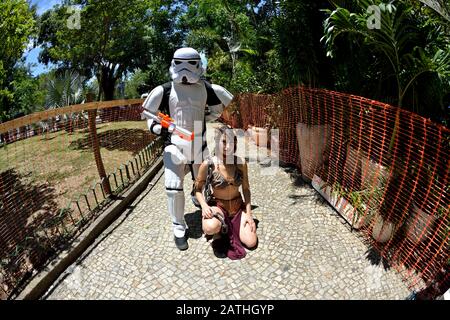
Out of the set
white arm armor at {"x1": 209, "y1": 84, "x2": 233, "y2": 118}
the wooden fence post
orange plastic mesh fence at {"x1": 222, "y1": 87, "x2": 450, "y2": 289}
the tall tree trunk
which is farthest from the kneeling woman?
the tall tree trunk

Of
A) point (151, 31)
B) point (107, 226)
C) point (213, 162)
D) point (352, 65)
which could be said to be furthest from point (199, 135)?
point (151, 31)

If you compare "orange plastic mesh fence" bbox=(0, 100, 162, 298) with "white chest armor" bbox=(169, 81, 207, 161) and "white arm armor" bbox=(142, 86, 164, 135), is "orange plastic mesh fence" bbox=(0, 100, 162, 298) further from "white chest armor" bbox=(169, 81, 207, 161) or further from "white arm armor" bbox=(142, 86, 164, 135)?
"white chest armor" bbox=(169, 81, 207, 161)

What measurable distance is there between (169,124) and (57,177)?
3843 mm

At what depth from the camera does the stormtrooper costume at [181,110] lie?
3432 mm

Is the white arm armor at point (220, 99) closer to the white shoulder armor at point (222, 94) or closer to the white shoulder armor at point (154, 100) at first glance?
the white shoulder armor at point (222, 94)

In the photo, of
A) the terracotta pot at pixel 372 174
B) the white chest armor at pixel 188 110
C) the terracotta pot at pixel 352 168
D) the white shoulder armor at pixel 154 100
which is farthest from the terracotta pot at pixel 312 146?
the white shoulder armor at pixel 154 100

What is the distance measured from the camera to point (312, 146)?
502 centimetres

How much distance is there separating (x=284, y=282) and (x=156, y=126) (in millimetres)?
2018

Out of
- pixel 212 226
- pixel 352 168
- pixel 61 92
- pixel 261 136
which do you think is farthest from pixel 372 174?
pixel 61 92

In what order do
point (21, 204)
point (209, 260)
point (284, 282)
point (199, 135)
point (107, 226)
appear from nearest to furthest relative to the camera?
1. point (284, 282)
2. point (209, 260)
3. point (199, 135)
4. point (107, 226)
5. point (21, 204)

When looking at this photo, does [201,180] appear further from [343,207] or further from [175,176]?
[343,207]

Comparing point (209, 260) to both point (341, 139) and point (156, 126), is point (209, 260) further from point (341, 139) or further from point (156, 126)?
point (341, 139)

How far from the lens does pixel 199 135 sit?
3719mm

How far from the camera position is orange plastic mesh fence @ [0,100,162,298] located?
349 cm
